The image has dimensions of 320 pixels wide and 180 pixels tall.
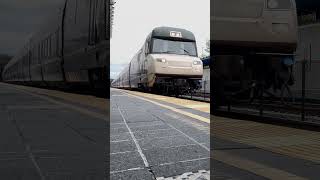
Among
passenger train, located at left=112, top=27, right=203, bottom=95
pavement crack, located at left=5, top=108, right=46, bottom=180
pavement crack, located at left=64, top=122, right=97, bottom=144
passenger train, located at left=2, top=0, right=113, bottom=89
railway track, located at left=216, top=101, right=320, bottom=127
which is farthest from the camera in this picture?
passenger train, located at left=112, top=27, right=203, bottom=95

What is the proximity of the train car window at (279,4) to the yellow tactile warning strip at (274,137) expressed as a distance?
274cm

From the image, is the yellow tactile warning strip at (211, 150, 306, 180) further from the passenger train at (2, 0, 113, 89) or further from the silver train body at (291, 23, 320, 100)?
the silver train body at (291, 23, 320, 100)

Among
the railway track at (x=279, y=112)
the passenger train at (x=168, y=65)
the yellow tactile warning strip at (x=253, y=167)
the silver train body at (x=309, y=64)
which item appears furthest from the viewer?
the silver train body at (x=309, y=64)

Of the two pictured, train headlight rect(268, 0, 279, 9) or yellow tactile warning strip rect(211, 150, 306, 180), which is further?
train headlight rect(268, 0, 279, 9)

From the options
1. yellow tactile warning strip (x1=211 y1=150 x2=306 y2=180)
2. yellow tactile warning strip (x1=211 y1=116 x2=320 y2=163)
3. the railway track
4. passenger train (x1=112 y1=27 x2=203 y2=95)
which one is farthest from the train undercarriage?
yellow tactile warning strip (x1=211 y1=150 x2=306 y2=180)

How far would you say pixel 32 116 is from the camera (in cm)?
702

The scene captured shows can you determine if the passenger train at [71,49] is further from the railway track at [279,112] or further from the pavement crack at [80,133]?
the railway track at [279,112]

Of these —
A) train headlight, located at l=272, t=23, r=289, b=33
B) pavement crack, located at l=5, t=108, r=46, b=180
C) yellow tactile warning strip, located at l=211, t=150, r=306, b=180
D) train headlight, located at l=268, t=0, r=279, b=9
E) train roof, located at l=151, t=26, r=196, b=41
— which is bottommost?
yellow tactile warning strip, located at l=211, t=150, r=306, b=180

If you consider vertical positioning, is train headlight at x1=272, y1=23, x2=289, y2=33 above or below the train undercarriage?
above

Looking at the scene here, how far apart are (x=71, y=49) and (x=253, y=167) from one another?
7.25 meters

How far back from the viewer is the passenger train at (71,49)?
338 inches

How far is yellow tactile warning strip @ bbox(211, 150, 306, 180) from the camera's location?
13.6 feet

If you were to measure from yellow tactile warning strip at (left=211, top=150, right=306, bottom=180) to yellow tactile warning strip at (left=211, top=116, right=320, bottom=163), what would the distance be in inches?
30.1

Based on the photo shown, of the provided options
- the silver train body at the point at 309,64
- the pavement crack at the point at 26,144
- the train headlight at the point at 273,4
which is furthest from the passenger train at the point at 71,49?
the silver train body at the point at 309,64
